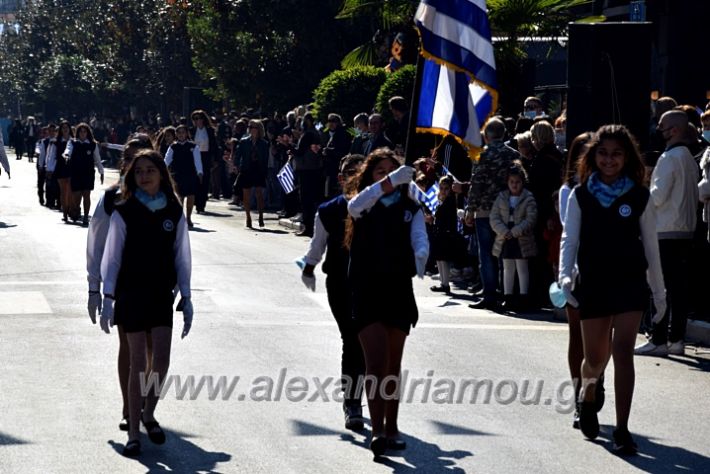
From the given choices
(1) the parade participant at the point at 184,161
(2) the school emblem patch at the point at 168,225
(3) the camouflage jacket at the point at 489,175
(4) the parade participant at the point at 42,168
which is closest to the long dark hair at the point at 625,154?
(2) the school emblem patch at the point at 168,225

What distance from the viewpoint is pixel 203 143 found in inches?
1145

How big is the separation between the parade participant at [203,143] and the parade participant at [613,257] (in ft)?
63.3

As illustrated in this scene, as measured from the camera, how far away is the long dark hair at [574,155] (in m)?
8.56

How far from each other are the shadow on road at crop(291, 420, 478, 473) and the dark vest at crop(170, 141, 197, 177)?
16.1m

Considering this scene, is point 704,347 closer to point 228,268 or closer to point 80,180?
point 228,268

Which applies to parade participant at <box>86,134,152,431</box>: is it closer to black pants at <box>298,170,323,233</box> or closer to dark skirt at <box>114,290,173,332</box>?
dark skirt at <box>114,290,173,332</box>

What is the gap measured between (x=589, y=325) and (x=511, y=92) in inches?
493

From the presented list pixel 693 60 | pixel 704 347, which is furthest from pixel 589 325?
pixel 693 60

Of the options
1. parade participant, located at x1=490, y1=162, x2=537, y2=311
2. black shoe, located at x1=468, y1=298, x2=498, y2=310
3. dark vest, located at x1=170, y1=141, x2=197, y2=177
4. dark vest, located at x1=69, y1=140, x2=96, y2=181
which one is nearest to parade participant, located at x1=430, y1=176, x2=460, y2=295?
black shoe, located at x1=468, y1=298, x2=498, y2=310

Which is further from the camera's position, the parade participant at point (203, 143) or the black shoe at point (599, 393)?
the parade participant at point (203, 143)

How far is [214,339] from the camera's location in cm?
1203

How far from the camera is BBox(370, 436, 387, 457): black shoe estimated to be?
783 cm

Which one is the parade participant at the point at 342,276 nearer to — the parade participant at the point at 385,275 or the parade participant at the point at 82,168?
the parade participant at the point at 385,275

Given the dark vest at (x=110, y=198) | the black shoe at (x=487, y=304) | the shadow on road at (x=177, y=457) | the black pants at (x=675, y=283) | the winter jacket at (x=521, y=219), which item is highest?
the dark vest at (x=110, y=198)
